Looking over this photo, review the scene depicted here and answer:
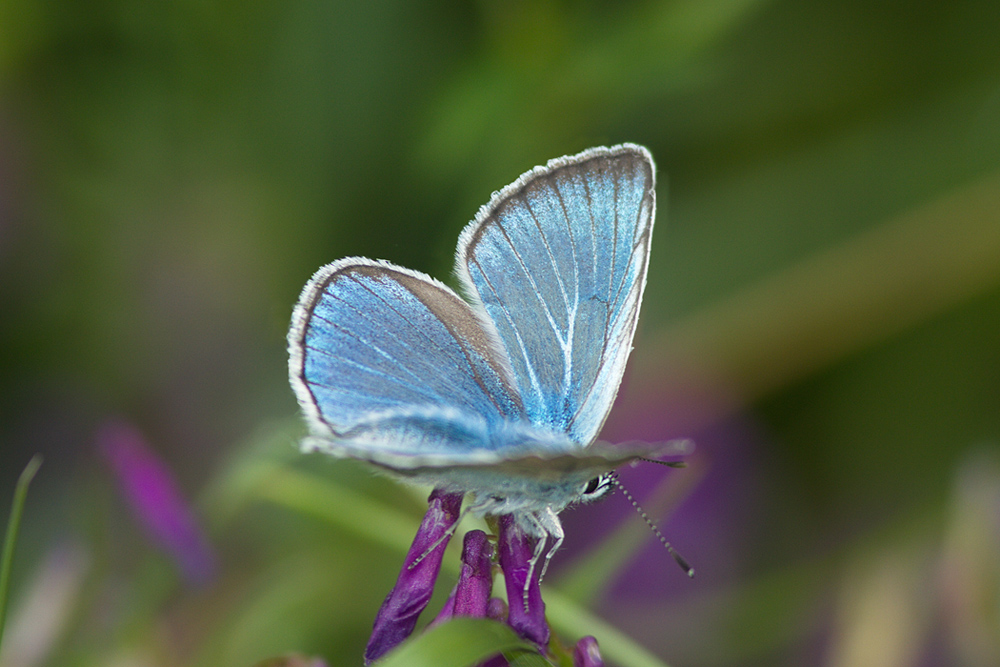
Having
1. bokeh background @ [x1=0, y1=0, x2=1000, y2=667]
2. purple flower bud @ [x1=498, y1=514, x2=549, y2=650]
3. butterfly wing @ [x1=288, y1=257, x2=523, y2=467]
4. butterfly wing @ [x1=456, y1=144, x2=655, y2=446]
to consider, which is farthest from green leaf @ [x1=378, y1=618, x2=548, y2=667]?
bokeh background @ [x1=0, y1=0, x2=1000, y2=667]

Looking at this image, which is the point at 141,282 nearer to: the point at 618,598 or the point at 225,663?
the point at 225,663

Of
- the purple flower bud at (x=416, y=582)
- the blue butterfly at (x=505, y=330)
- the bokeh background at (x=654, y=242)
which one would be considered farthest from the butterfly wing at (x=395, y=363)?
the bokeh background at (x=654, y=242)

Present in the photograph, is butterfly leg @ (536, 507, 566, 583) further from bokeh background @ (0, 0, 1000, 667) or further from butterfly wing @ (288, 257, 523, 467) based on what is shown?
bokeh background @ (0, 0, 1000, 667)

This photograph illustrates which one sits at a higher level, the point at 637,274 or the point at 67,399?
the point at 67,399

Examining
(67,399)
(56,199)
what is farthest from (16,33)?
(67,399)

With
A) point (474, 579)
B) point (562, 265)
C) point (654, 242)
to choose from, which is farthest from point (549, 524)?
point (654, 242)

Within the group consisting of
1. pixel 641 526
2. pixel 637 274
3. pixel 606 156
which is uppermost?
pixel 606 156

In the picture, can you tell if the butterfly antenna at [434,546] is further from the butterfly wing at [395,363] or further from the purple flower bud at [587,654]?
the purple flower bud at [587,654]
